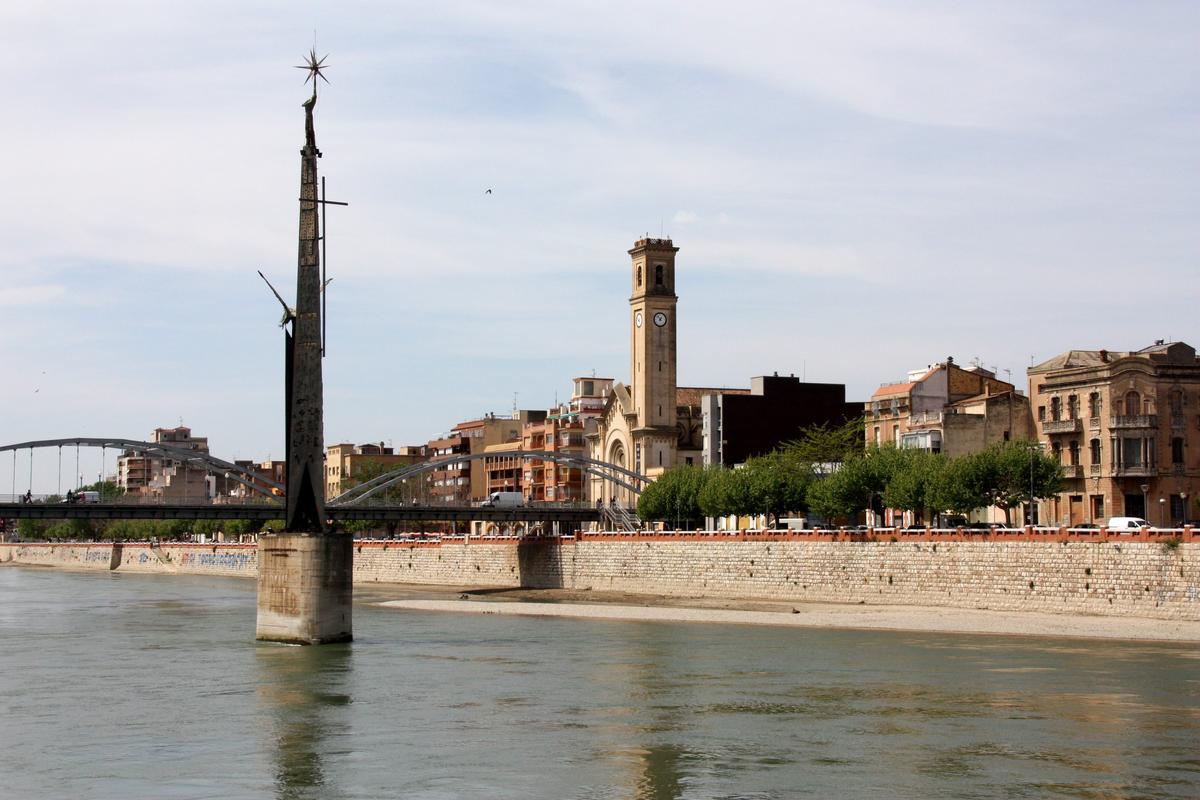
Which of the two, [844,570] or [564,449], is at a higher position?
[564,449]

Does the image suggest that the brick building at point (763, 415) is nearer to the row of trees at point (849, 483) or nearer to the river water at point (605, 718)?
the row of trees at point (849, 483)

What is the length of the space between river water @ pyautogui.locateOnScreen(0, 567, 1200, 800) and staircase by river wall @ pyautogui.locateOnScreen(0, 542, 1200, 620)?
6.81 meters

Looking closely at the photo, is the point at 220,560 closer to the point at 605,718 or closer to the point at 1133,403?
the point at 1133,403

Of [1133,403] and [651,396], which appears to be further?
[651,396]

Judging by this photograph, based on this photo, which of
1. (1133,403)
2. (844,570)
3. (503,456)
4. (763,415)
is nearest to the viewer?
(844,570)

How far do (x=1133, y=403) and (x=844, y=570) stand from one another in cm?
1865

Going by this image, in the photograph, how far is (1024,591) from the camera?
7825cm

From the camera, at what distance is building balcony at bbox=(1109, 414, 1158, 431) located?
9469cm

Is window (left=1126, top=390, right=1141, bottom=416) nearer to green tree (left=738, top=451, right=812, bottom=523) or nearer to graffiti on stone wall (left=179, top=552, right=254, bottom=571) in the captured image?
green tree (left=738, top=451, right=812, bottom=523)

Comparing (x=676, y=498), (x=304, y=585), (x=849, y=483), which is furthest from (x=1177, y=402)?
(x=304, y=585)

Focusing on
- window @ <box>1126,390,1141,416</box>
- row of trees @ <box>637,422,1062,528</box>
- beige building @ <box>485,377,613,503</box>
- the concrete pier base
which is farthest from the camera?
beige building @ <box>485,377,613,503</box>

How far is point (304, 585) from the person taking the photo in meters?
65.8

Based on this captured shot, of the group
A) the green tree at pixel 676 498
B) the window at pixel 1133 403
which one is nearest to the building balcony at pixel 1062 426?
the window at pixel 1133 403

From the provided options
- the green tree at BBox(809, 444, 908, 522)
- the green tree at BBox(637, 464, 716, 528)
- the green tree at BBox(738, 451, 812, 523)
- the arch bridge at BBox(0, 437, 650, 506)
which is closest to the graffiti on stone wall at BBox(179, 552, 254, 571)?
the arch bridge at BBox(0, 437, 650, 506)
